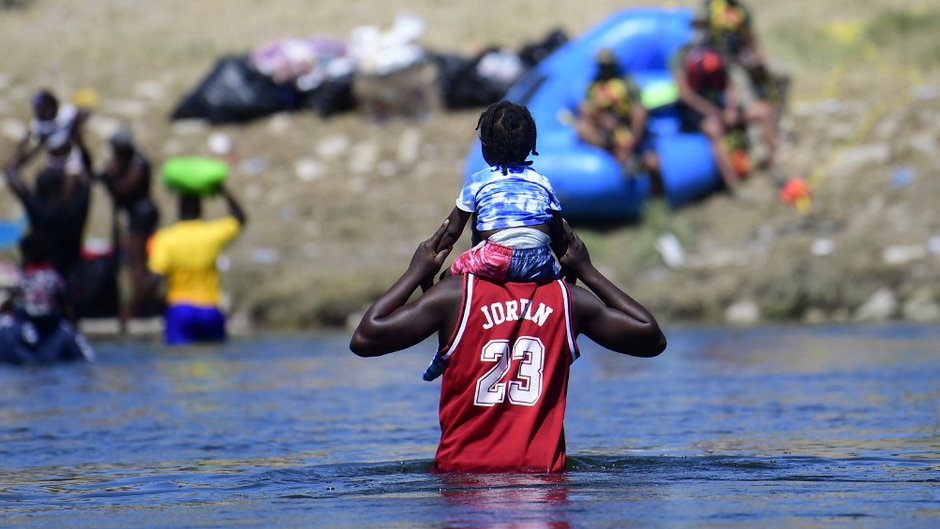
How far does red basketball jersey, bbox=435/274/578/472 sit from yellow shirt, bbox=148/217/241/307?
7231 millimetres

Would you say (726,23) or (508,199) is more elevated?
(726,23)

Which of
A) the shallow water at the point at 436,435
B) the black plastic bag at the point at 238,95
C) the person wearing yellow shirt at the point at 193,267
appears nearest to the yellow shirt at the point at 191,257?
the person wearing yellow shirt at the point at 193,267

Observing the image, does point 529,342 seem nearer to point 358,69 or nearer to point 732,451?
point 732,451

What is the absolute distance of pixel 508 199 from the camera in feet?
18.1

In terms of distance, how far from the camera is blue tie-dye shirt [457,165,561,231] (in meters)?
5.50

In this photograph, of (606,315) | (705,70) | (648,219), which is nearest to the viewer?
(606,315)

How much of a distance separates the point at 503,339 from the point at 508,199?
1.43 feet

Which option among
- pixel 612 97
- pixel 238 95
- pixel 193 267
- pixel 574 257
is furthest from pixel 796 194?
pixel 574 257

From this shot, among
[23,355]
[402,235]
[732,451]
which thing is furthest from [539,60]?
[732,451]

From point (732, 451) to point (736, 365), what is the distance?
4218 millimetres

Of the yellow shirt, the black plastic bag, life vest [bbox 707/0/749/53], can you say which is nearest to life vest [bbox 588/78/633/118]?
life vest [bbox 707/0/749/53]

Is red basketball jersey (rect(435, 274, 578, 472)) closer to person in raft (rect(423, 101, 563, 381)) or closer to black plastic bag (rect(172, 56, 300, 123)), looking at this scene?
person in raft (rect(423, 101, 563, 381))

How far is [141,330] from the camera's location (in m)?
15.9

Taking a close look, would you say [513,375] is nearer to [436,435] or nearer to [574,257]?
[574,257]
